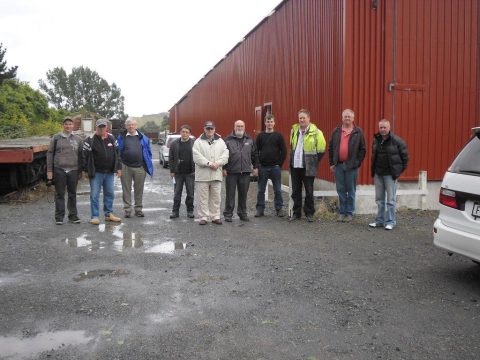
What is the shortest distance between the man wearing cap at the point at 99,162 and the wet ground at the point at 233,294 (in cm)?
65

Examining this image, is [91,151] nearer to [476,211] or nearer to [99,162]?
[99,162]

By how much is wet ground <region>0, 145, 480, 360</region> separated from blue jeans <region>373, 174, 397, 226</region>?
27cm

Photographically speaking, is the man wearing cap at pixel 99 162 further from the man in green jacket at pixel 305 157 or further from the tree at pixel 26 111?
the tree at pixel 26 111

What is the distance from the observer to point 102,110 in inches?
4124

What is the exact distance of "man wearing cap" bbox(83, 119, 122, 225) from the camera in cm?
845

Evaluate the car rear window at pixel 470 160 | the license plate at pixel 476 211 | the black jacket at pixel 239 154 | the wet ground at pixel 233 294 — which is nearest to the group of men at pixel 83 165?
the wet ground at pixel 233 294

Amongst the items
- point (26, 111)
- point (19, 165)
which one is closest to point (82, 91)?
point (26, 111)

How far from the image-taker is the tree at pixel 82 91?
103062mm

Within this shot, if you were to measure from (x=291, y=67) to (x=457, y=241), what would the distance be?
852 centimetres

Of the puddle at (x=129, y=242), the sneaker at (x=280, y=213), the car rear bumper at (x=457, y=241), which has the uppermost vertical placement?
the car rear bumper at (x=457, y=241)

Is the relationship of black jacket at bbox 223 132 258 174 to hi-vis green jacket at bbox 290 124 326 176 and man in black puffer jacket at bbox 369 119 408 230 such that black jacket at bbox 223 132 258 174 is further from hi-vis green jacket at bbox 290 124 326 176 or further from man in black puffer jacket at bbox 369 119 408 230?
man in black puffer jacket at bbox 369 119 408 230

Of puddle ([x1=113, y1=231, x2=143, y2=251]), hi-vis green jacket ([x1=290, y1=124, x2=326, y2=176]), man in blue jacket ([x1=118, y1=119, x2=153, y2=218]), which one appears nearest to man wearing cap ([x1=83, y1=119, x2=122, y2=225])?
man in blue jacket ([x1=118, y1=119, x2=153, y2=218])

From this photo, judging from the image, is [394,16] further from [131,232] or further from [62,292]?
[62,292]

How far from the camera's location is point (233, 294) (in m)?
4.80
